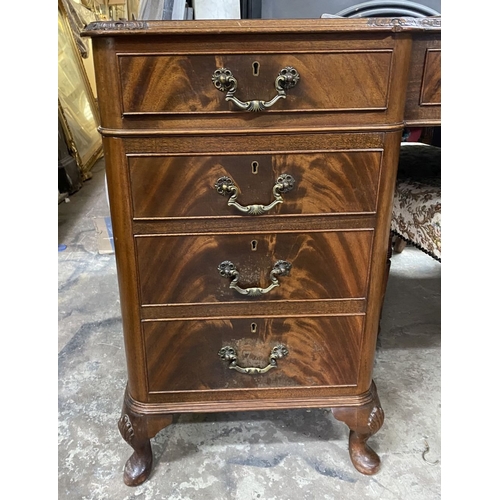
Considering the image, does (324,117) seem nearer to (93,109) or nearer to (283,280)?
(283,280)

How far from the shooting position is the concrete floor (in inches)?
38.3

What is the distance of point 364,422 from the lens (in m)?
0.96

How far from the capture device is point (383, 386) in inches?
50.1

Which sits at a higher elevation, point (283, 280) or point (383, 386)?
point (283, 280)

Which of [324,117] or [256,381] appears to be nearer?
[324,117]

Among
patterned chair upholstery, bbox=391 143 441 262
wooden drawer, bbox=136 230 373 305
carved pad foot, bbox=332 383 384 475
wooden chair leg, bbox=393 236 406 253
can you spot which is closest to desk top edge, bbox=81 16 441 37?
wooden drawer, bbox=136 230 373 305

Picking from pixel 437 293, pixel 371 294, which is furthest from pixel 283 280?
pixel 437 293

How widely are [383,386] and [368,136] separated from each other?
821mm

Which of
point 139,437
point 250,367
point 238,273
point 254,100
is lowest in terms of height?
point 139,437

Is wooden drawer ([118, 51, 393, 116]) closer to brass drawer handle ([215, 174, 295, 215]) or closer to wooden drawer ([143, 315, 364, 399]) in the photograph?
brass drawer handle ([215, 174, 295, 215])

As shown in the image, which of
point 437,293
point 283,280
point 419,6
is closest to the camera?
point 283,280

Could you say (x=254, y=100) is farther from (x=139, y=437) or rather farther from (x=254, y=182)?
(x=139, y=437)

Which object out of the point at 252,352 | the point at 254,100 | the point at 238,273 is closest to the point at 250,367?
the point at 252,352

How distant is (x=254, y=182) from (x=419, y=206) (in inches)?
21.9
